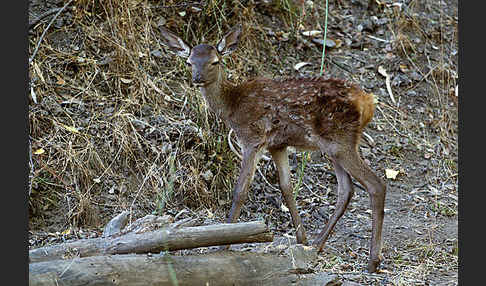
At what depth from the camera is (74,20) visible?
892cm

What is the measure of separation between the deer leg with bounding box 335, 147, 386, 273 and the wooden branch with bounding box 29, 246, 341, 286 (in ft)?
4.52

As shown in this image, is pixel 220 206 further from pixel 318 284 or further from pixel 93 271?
pixel 93 271

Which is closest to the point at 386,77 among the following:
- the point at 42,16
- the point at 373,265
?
the point at 373,265

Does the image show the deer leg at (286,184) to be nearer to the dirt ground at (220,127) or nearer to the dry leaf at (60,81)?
the dirt ground at (220,127)

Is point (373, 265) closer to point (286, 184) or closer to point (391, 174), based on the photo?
point (286, 184)

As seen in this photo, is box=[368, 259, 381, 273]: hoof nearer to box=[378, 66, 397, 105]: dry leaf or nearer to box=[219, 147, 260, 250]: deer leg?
box=[219, 147, 260, 250]: deer leg

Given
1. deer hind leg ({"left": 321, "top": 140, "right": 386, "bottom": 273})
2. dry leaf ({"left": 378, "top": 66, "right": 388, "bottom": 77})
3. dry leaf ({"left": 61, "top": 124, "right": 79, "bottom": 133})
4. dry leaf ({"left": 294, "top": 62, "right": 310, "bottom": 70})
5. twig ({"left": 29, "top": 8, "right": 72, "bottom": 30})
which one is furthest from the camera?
dry leaf ({"left": 378, "top": 66, "right": 388, "bottom": 77})

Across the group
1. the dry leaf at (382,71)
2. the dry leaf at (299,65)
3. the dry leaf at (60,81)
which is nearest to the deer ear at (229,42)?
the dry leaf at (60,81)

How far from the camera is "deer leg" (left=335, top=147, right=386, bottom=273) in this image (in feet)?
21.7

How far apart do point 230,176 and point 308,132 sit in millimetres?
1645


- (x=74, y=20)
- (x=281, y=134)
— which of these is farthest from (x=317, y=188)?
(x=74, y=20)

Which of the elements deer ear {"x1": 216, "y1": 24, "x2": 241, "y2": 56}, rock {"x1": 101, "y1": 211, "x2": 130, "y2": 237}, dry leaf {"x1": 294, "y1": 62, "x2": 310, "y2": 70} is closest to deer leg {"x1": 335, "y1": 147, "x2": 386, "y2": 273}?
deer ear {"x1": 216, "y1": 24, "x2": 241, "y2": 56}

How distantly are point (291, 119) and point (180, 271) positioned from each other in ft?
8.16

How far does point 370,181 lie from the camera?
666cm
